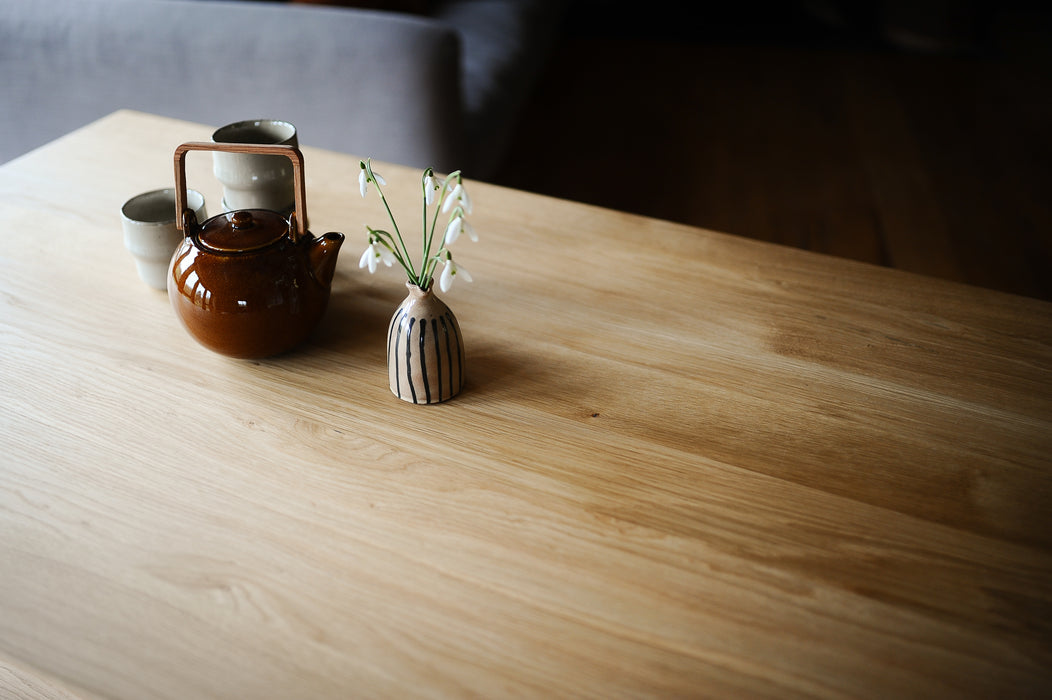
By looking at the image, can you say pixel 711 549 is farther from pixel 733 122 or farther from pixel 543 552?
pixel 733 122

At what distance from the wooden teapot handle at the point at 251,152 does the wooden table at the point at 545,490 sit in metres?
0.13

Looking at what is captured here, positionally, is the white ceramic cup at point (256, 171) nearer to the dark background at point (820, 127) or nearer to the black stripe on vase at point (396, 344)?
the black stripe on vase at point (396, 344)

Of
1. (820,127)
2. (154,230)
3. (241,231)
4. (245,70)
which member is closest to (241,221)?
(241,231)

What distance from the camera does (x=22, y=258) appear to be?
3.07 feet

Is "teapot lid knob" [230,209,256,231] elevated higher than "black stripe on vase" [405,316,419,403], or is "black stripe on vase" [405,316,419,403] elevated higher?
"teapot lid knob" [230,209,256,231]

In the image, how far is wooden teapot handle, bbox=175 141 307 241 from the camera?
2.39ft

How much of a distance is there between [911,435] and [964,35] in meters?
3.73

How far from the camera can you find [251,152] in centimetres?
75

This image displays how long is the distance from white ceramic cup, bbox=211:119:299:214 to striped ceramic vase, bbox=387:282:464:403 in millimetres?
291

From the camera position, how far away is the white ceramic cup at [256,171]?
898 millimetres

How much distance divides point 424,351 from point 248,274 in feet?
0.58

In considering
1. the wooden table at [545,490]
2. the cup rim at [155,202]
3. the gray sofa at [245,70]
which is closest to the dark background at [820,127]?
the gray sofa at [245,70]

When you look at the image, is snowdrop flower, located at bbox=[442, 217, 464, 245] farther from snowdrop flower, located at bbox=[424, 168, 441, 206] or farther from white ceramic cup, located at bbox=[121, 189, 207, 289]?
white ceramic cup, located at bbox=[121, 189, 207, 289]

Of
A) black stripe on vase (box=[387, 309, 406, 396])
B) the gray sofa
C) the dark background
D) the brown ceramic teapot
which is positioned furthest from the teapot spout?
the dark background
